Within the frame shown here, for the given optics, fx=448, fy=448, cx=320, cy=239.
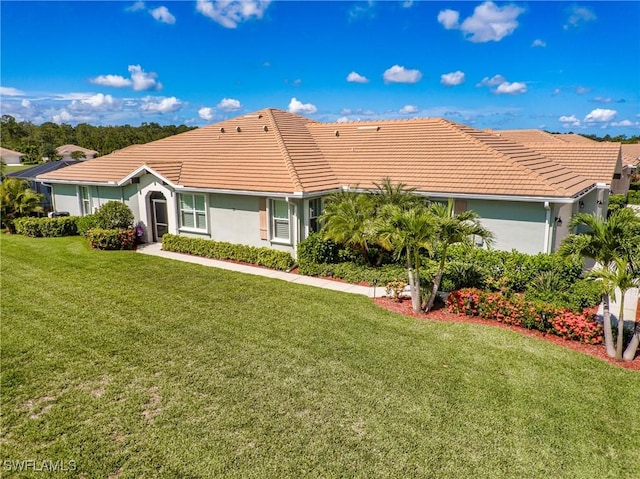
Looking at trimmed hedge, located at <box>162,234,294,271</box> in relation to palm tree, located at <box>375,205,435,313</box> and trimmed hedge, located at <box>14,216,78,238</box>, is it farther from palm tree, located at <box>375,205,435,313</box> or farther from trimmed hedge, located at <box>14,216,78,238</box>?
trimmed hedge, located at <box>14,216,78,238</box>

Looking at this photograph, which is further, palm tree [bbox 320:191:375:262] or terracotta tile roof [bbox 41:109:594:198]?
terracotta tile roof [bbox 41:109:594:198]

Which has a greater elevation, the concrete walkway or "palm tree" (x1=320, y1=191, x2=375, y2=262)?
"palm tree" (x1=320, y1=191, x2=375, y2=262)

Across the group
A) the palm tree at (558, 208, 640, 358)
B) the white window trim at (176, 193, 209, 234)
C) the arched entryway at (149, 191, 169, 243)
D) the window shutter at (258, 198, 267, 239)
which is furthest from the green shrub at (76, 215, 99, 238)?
the palm tree at (558, 208, 640, 358)

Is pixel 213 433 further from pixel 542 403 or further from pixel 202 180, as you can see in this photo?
pixel 202 180

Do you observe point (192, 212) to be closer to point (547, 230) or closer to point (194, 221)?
point (194, 221)

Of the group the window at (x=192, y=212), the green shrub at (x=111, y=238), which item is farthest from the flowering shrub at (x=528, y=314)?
the green shrub at (x=111, y=238)

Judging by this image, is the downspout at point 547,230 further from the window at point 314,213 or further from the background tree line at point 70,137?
the background tree line at point 70,137

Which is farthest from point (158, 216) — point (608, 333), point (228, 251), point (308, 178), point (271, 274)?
point (608, 333)

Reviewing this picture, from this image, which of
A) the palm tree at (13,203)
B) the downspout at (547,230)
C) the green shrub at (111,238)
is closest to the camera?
the downspout at (547,230)
